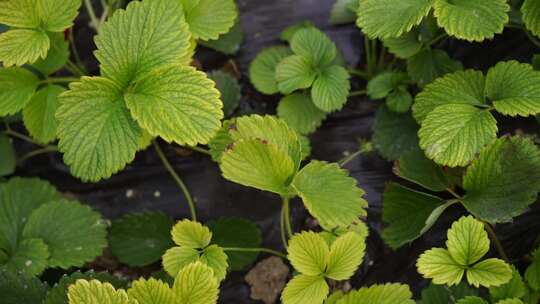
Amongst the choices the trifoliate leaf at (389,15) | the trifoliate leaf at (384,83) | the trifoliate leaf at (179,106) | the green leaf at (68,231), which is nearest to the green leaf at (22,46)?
the trifoliate leaf at (179,106)

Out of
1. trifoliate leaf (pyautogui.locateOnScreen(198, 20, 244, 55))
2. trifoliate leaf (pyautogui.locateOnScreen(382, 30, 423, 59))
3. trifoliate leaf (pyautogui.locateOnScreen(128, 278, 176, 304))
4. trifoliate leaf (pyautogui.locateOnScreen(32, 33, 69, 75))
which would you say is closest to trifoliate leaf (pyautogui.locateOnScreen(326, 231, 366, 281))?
trifoliate leaf (pyautogui.locateOnScreen(128, 278, 176, 304))

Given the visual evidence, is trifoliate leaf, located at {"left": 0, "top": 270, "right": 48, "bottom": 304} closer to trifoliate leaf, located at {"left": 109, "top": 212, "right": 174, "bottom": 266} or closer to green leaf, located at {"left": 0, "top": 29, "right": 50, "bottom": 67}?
trifoliate leaf, located at {"left": 109, "top": 212, "right": 174, "bottom": 266}

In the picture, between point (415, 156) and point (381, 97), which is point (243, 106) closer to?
point (381, 97)

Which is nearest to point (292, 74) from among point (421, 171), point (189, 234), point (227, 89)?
point (227, 89)

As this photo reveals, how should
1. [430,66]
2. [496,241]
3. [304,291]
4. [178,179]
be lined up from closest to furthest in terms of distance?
[304,291], [496,241], [430,66], [178,179]

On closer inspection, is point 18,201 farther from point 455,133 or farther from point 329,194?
point 455,133
